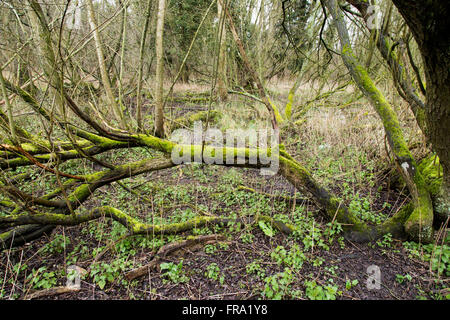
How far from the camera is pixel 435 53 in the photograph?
1.37m

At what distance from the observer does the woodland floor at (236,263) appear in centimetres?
204

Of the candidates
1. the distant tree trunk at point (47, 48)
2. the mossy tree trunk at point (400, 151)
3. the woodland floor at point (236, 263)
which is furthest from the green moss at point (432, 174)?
the distant tree trunk at point (47, 48)

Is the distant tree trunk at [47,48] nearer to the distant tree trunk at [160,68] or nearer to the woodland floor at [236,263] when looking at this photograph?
the distant tree trunk at [160,68]

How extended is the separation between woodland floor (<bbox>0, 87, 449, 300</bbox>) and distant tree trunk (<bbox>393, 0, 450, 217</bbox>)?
1243 millimetres

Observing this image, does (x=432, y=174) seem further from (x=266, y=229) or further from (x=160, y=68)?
(x=160, y=68)

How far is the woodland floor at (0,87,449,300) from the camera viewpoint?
204cm

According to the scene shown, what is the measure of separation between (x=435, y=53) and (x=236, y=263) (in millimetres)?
2314

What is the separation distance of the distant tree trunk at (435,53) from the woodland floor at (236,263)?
4.08 ft

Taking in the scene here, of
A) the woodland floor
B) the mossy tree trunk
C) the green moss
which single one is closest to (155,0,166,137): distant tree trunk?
the woodland floor

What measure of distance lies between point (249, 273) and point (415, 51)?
419cm

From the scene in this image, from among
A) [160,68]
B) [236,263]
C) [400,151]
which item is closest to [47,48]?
[160,68]
